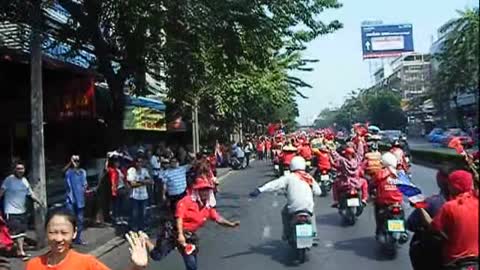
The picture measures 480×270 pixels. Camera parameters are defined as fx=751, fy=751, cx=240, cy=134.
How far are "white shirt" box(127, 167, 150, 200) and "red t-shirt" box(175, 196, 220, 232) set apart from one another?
6.43 m

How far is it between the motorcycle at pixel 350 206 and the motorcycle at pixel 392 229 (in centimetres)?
303

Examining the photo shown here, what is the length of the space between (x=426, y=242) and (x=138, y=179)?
33.3ft

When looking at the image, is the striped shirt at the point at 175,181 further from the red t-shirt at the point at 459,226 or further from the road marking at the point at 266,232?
the red t-shirt at the point at 459,226

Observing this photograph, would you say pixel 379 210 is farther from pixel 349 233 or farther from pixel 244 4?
pixel 244 4

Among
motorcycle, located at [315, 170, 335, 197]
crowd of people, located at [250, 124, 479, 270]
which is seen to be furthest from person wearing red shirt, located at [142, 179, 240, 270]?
motorcycle, located at [315, 170, 335, 197]

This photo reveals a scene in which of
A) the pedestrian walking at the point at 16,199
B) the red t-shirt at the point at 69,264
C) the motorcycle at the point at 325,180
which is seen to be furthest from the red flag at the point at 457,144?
the motorcycle at the point at 325,180

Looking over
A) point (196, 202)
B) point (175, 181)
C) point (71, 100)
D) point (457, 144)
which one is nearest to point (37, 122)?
point (175, 181)

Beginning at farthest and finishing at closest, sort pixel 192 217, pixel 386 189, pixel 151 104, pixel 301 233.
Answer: pixel 151 104 → pixel 386 189 → pixel 301 233 → pixel 192 217

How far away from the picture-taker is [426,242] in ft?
17.6

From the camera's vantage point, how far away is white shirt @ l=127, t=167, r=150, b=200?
14.8 m

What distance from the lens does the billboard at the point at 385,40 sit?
161ft

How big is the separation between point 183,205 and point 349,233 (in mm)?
5425

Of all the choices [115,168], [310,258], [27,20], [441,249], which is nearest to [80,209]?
[115,168]

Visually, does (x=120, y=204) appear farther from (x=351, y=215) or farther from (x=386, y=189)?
(x=386, y=189)
